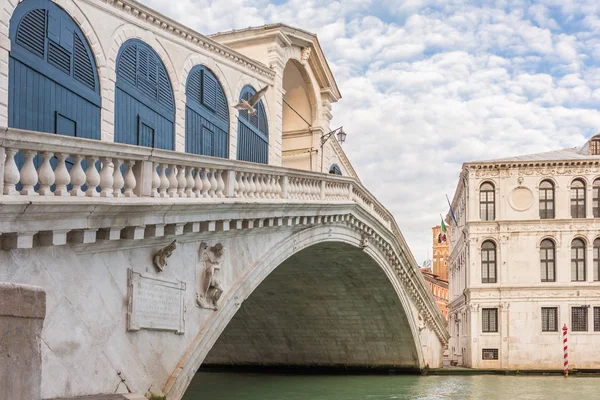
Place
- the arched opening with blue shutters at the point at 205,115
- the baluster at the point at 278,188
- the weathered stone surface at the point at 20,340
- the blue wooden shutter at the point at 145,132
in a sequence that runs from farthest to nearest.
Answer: the arched opening with blue shutters at the point at 205,115
the baluster at the point at 278,188
the blue wooden shutter at the point at 145,132
the weathered stone surface at the point at 20,340

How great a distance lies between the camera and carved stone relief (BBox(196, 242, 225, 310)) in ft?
34.3

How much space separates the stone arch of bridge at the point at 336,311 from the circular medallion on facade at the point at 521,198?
8.68 m

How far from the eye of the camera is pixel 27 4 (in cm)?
923

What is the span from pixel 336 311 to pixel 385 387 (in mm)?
3888

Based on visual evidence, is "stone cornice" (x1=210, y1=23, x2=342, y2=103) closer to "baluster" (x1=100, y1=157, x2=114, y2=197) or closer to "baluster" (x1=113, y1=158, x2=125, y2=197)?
"baluster" (x1=113, y1=158, x2=125, y2=197)

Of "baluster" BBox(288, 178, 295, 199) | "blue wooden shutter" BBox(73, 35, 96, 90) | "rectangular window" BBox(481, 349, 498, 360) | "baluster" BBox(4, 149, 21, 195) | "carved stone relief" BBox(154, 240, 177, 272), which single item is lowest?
"rectangular window" BBox(481, 349, 498, 360)

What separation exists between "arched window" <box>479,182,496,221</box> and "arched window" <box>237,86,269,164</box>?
1796 centimetres

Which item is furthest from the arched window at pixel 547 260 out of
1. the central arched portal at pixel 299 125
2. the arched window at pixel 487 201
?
the central arched portal at pixel 299 125

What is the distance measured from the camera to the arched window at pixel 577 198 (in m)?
31.8

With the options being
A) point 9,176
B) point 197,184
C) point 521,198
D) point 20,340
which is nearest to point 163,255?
point 197,184

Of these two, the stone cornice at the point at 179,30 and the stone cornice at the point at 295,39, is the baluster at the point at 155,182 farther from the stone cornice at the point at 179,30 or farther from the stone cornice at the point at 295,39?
the stone cornice at the point at 295,39

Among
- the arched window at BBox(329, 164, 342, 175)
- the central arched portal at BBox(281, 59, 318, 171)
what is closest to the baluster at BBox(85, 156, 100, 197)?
the central arched portal at BBox(281, 59, 318, 171)

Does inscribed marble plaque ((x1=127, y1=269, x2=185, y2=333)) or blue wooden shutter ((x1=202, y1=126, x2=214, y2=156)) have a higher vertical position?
blue wooden shutter ((x1=202, y1=126, x2=214, y2=156))

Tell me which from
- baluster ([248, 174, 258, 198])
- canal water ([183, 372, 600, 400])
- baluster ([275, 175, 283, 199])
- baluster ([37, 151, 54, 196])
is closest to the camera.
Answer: baluster ([37, 151, 54, 196])
